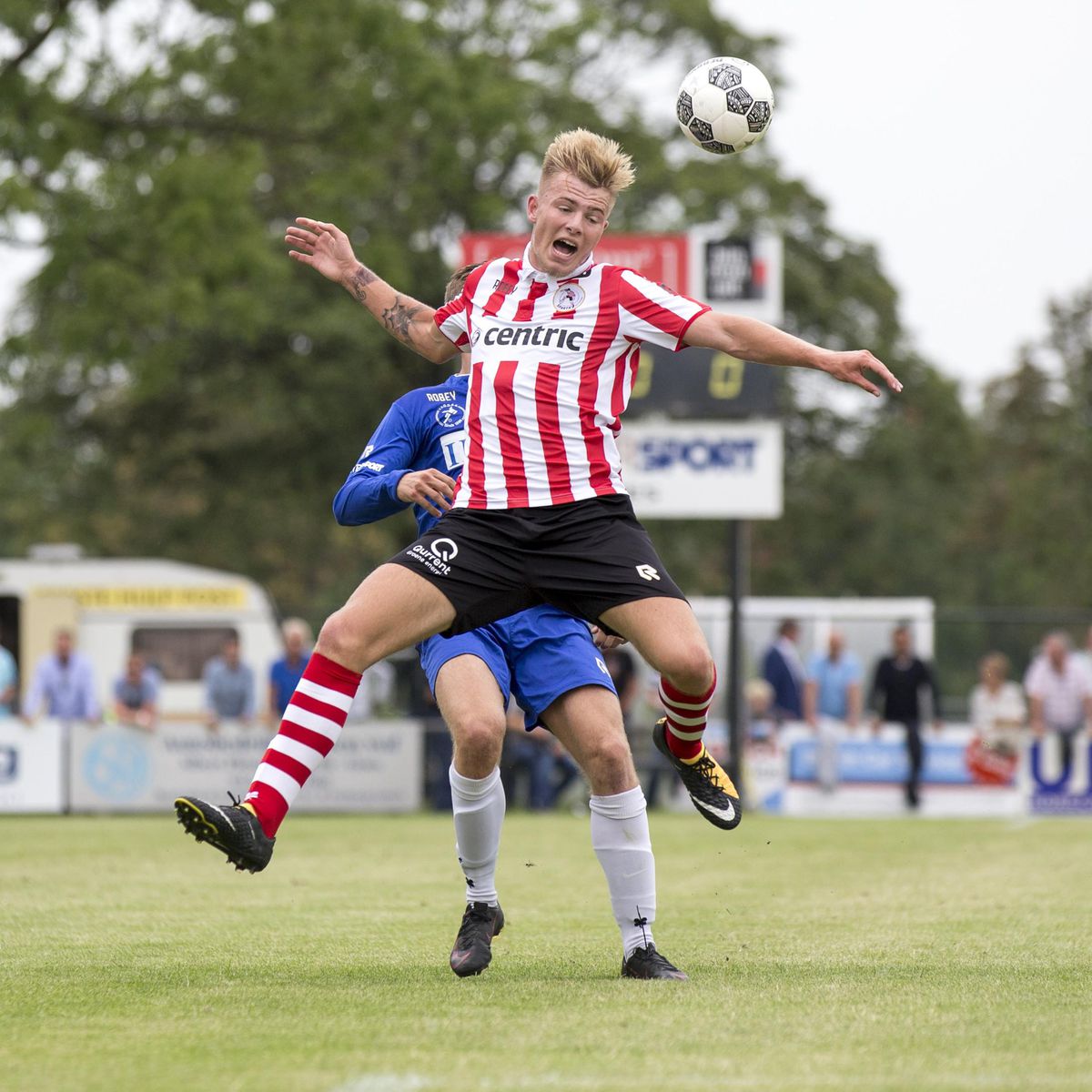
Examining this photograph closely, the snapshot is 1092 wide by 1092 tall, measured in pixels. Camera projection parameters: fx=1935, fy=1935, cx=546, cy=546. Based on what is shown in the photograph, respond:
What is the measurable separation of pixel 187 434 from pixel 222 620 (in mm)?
10620

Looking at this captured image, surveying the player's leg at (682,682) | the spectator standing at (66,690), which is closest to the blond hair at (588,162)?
the player's leg at (682,682)

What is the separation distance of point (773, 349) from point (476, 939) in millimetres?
2143

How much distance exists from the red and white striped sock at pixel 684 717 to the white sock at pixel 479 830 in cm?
61

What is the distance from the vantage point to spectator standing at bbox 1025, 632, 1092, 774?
20688 mm

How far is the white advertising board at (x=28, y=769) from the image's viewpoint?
19.7m

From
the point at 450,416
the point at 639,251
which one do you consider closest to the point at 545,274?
the point at 450,416

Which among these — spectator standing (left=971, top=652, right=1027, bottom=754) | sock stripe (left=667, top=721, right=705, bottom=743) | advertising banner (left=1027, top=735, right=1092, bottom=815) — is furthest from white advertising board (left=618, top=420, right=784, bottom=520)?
sock stripe (left=667, top=721, right=705, bottom=743)

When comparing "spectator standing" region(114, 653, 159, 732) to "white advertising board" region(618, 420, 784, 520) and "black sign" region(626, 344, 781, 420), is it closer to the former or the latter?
"white advertising board" region(618, 420, 784, 520)

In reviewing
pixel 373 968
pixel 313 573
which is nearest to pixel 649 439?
pixel 373 968

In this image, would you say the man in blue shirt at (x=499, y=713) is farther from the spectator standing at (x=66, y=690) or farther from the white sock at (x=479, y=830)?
the spectator standing at (x=66, y=690)

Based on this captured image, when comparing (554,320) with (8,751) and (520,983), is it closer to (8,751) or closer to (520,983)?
(520,983)

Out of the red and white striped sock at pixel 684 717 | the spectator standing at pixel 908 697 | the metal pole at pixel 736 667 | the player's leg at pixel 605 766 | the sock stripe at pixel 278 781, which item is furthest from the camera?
the spectator standing at pixel 908 697

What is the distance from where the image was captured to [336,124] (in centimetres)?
2583

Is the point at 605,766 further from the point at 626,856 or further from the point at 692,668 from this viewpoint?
the point at 692,668
